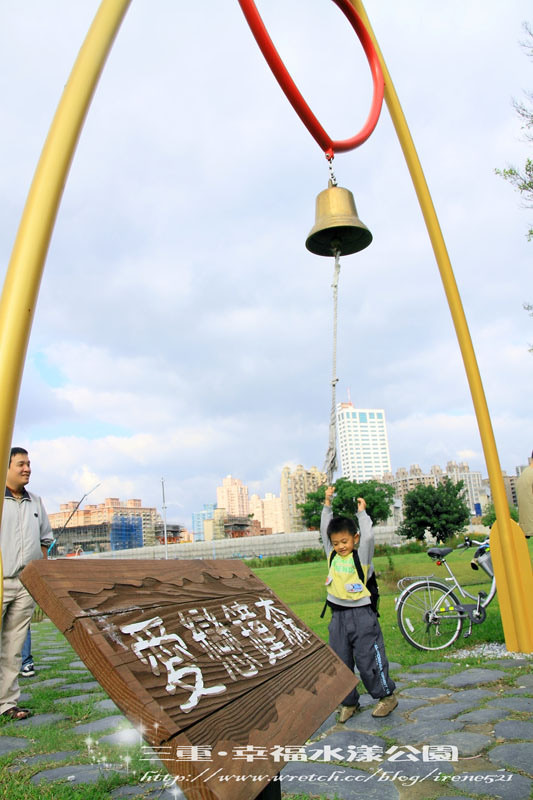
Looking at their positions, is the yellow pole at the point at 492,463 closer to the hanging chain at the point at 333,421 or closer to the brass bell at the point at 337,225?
the brass bell at the point at 337,225

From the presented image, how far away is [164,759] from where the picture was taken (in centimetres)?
123

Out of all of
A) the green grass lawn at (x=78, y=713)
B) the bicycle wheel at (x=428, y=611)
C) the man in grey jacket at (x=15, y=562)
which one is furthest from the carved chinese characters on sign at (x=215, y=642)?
the bicycle wheel at (x=428, y=611)

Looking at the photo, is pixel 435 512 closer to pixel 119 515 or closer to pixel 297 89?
pixel 297 89

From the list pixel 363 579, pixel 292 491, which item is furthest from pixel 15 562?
pixel 292 491

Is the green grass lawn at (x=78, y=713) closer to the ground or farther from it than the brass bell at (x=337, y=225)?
closer to the ground

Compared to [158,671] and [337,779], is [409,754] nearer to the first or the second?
[337,779]

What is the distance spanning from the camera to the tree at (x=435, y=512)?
1289 inches

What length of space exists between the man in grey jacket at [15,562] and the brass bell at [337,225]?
2639mm

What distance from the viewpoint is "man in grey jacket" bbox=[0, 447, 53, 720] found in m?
4.07

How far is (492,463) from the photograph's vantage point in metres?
5.12

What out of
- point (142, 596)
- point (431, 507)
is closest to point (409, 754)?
point (142, 596)

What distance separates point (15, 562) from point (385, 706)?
2.69 meters

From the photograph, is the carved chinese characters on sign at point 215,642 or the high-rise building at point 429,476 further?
the high-rise building at point 429,476

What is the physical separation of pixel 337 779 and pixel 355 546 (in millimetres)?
1513
